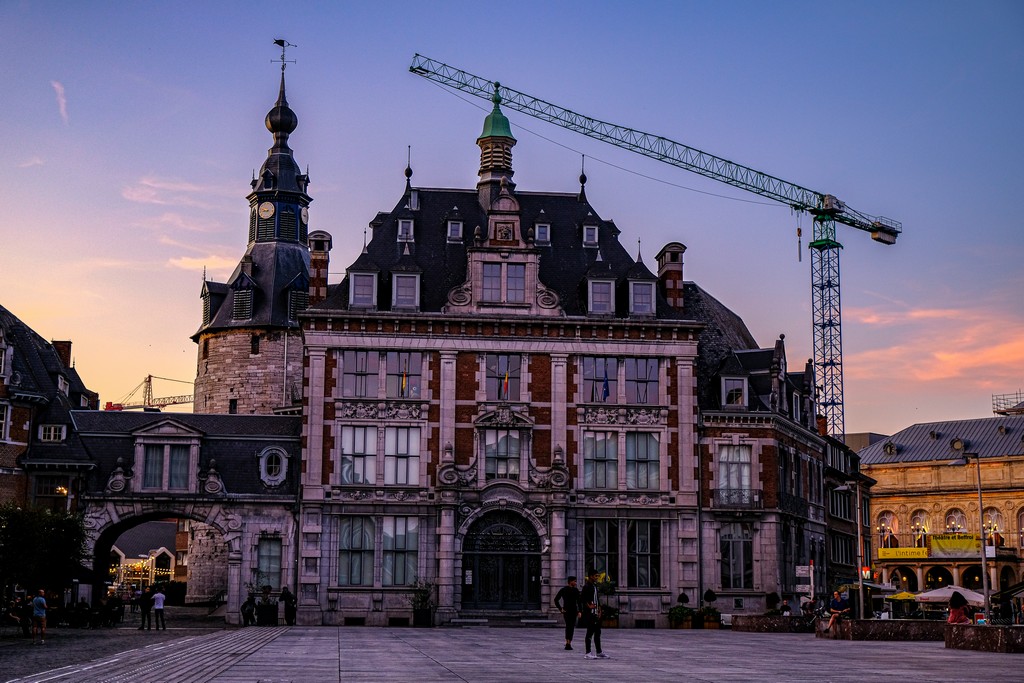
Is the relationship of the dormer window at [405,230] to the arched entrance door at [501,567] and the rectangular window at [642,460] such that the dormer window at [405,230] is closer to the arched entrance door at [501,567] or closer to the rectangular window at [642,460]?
the arched entrance door at [501,567]

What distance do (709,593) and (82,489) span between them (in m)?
29.5

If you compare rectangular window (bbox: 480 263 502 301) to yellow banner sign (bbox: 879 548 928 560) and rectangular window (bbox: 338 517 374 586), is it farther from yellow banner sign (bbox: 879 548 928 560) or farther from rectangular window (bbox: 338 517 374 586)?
yellow banner sign (bbox: 879 548 928 560)

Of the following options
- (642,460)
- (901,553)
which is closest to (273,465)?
(642,460)

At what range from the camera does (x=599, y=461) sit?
2500 inches

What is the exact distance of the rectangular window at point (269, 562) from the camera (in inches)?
2426

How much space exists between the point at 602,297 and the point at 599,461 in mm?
8017

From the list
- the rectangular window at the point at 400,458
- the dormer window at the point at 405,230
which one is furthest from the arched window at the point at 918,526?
the rectangular window at the point at 400,458

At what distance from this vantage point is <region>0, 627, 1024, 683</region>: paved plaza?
24703mm

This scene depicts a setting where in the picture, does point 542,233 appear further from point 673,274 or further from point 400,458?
point 400,458

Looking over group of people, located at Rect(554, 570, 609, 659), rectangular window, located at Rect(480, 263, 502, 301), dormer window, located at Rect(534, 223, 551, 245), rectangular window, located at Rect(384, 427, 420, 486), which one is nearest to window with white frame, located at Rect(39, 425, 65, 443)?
rectangular window, located at Rect(384, 427, 420, 486)

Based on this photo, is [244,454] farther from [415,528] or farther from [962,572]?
[962,572]

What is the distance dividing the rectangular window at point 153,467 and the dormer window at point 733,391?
27219mm

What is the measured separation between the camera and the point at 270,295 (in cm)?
8481

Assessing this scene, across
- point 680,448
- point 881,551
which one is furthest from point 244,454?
point 881,551
